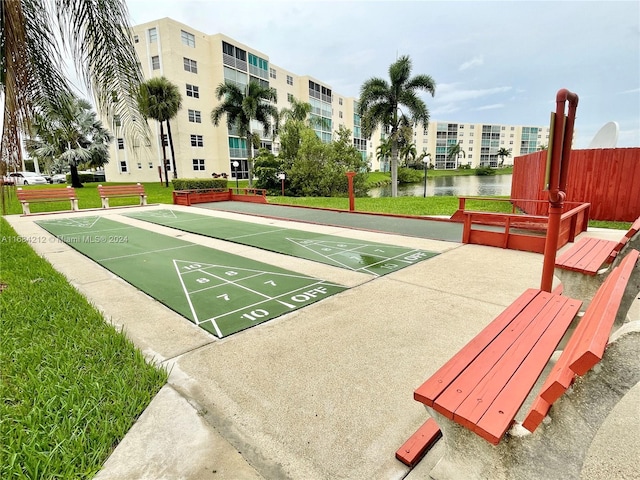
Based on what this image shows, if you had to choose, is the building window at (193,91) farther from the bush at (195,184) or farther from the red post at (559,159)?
the red post at (559,159)

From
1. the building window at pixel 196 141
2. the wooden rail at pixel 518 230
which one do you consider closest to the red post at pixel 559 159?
the wooden rail at pixel 518 230

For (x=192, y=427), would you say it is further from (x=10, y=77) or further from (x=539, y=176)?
(x=539, y=176)

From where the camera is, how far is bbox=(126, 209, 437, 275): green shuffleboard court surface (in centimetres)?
661

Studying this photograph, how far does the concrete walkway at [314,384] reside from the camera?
205cm

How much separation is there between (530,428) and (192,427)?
2.06m

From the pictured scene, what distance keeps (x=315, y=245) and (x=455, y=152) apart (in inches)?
4368

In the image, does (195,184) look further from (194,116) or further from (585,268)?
(585,268)

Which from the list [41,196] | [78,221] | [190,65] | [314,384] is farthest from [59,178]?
[314,384]

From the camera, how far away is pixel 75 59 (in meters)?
4.62

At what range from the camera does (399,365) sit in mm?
3119

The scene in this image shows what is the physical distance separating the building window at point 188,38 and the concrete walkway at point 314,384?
126 feet

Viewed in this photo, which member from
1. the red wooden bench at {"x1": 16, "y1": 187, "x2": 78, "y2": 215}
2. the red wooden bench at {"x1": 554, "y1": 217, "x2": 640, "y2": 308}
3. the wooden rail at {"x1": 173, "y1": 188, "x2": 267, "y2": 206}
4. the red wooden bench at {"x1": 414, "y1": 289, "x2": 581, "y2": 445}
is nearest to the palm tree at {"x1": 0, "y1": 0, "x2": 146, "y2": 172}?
the red wooden bench at {"x1": 414, "y1": 289, "x2": 581, "y2": 445}

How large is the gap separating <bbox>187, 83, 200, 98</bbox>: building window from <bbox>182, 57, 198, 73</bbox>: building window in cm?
160

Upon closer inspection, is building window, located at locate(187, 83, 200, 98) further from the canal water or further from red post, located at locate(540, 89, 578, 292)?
red post, located at locate(540, 89, 578, 292)
